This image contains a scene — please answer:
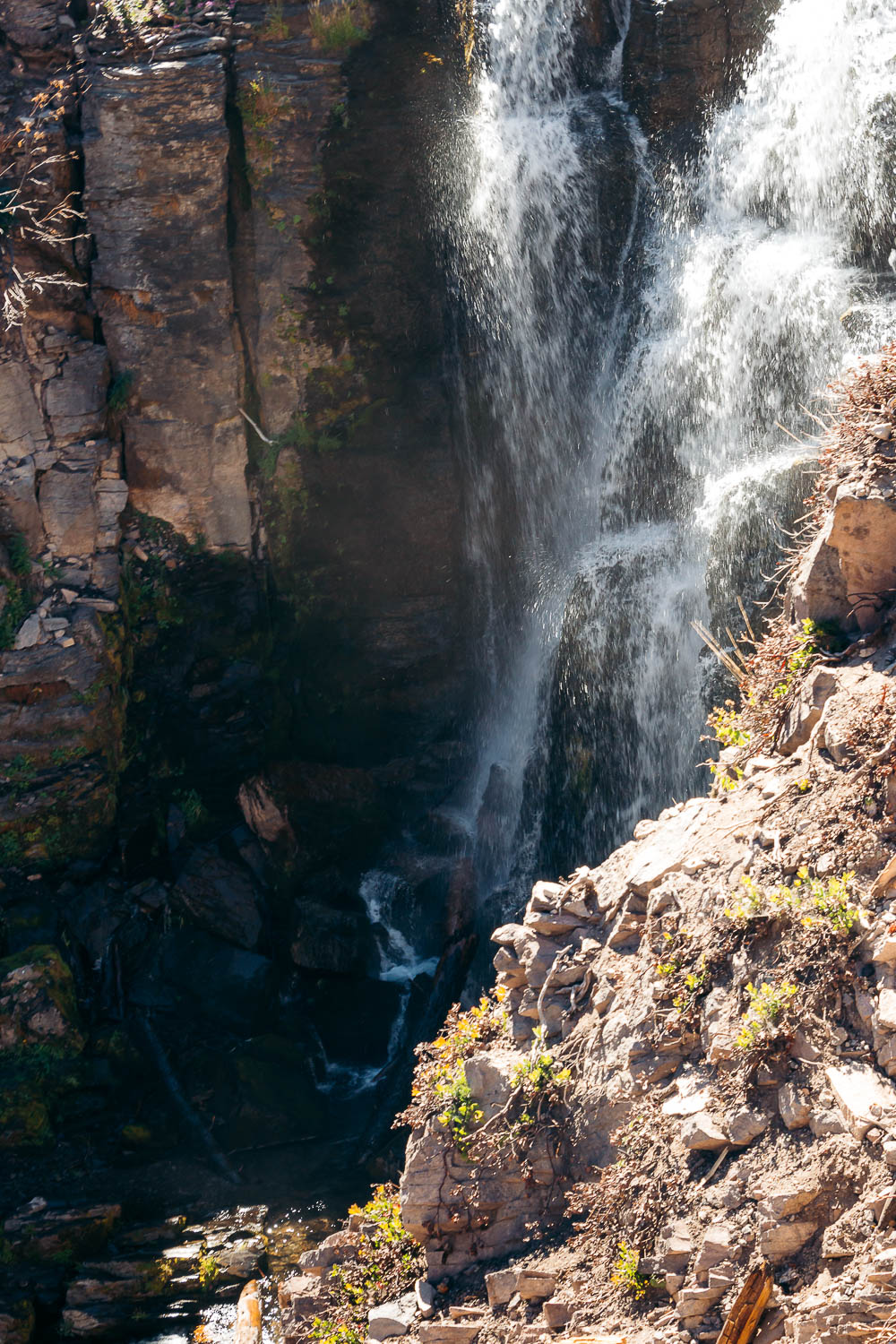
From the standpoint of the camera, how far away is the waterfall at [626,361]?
8477 millimetres

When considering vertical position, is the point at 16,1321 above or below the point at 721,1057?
below

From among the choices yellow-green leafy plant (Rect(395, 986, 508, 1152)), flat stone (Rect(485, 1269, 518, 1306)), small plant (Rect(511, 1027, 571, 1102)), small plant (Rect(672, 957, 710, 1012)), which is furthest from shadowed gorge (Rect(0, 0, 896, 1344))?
small plant (Rect(672, 957, 710, 1012))

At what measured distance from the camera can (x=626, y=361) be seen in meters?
10.1

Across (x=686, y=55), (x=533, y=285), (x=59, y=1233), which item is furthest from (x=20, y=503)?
(x=686, y=55)

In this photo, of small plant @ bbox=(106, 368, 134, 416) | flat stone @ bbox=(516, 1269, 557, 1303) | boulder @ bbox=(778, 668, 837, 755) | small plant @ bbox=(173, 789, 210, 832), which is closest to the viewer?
flat stone @ bbox=(516, 1269, 557, 1303)

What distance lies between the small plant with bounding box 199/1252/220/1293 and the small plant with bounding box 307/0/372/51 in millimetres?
9494

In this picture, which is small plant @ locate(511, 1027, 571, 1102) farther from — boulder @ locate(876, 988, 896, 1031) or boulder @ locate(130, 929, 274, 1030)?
boulder @ locate(130, 929, 274, 1030)

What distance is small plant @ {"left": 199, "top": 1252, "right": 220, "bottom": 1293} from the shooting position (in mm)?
7684

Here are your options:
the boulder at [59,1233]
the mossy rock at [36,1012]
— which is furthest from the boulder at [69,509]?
the boulder at [59,1233]

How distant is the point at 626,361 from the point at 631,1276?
24.7 feet

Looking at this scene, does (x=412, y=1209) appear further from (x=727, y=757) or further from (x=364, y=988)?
(x=364, y=988)

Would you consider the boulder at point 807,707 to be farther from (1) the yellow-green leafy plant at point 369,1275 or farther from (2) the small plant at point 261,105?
(2) the small plant at point 261,105

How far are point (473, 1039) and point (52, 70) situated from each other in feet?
28.8

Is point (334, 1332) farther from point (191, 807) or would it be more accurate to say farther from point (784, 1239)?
point (191, 807)
